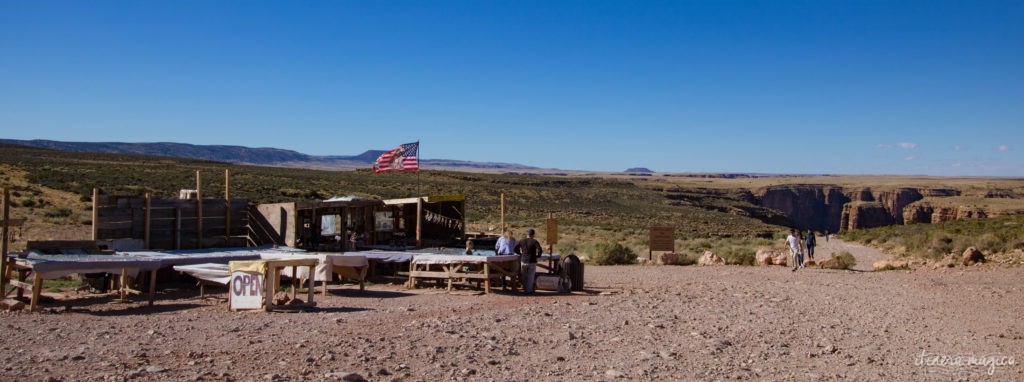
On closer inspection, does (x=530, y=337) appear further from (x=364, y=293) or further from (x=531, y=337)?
(x=364, y=293)

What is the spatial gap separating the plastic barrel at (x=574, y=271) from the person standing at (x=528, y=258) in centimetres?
75

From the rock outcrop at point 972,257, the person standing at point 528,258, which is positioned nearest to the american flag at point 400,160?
the person standing at point 528,258

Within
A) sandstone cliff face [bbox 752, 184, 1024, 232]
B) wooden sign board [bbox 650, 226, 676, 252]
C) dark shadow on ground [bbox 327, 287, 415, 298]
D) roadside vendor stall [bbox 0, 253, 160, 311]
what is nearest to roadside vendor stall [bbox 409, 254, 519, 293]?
dark shadow on ground [bbox 327, 287, 415, 298]

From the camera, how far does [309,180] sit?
64375 millimetres

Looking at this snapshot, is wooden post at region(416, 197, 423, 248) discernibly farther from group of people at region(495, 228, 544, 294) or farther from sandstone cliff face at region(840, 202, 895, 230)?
sandstone cliff face at region(840, 202, 895, 230)

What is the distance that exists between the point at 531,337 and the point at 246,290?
4.87 m

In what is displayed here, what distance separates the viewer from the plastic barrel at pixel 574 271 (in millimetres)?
16672

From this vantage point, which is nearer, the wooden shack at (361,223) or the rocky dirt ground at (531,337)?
the rocky dirt ground at (531,337)

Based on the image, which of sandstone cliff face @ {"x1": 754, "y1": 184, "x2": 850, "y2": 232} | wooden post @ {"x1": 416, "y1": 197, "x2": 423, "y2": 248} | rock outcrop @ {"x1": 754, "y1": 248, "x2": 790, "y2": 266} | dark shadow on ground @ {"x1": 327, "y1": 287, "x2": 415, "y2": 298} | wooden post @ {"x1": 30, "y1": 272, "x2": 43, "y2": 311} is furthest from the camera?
sandstone cliff face @ {"x1": 754, "y1": 184, "x2": 850, "y2": 232}

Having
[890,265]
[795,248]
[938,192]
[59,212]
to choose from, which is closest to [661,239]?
[795,248]

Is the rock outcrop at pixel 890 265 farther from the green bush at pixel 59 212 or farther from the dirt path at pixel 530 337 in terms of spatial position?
the green bush at pixel 59 212

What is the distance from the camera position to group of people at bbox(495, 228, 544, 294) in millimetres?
15953

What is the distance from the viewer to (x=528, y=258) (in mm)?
16000

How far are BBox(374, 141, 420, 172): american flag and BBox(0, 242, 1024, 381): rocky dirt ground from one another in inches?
248
